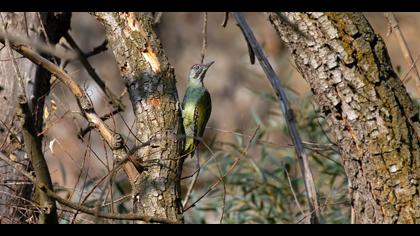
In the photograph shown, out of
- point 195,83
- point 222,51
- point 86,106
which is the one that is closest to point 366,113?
point 86,106

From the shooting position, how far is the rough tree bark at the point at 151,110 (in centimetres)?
341

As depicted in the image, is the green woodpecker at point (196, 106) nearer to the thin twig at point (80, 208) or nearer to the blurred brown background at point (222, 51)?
the thin twig at point (80, 208)

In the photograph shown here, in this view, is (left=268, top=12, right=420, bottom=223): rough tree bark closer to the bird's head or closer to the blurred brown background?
the bird's head

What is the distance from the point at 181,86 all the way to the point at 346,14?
309 inches

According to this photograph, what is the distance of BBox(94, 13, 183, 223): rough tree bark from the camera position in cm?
341

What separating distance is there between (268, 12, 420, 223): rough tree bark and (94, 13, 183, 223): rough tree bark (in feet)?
2.25

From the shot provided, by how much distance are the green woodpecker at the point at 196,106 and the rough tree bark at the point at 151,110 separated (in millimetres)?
961

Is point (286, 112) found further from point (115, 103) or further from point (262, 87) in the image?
point (262, 87)

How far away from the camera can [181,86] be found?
440 inches

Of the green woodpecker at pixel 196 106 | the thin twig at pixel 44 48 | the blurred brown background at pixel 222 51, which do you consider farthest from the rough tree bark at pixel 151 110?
the blurred brown background at pixel 222 51

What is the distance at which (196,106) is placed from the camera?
507cm

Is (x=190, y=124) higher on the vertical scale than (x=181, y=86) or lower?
lower

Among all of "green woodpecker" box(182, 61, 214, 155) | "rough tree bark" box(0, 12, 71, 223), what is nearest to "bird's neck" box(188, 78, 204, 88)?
"green woodpecker" box(182, 61, 214, 155)
